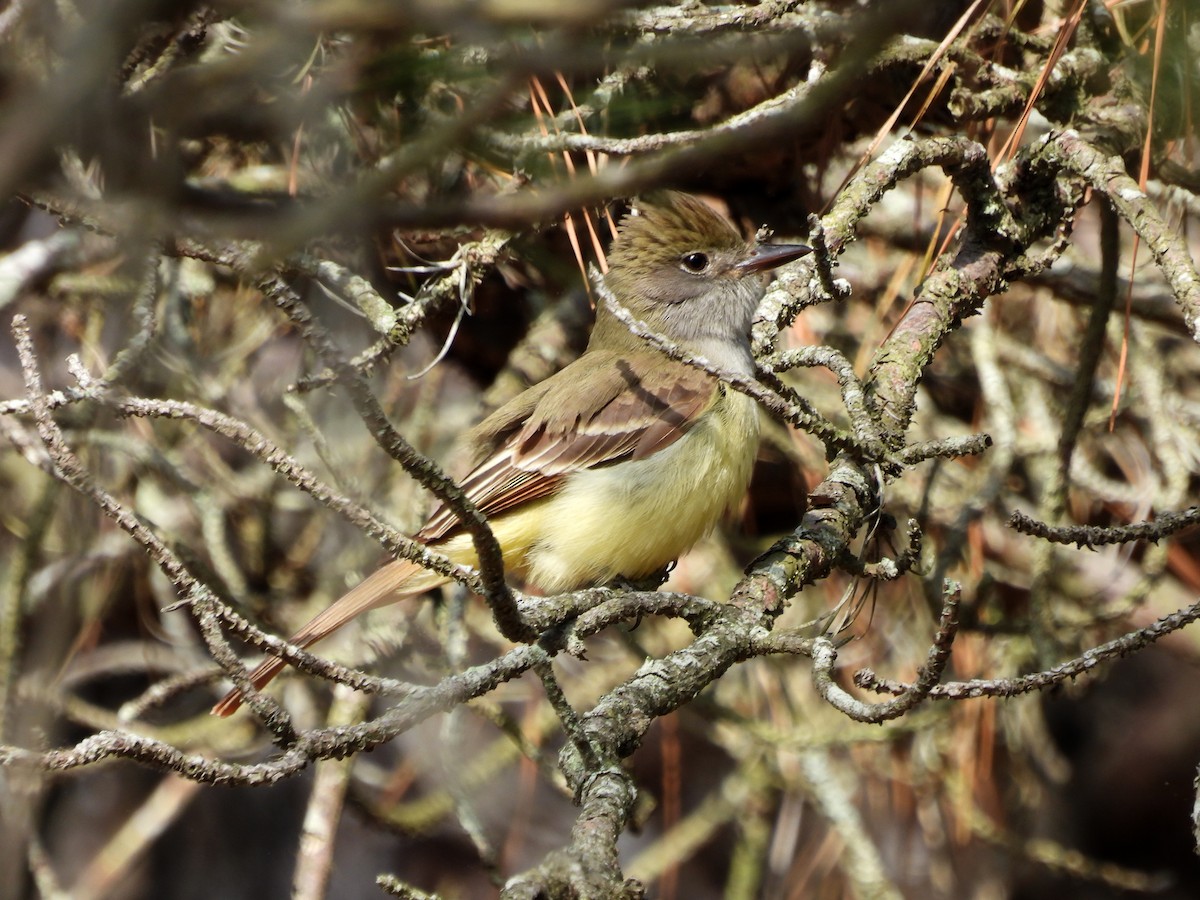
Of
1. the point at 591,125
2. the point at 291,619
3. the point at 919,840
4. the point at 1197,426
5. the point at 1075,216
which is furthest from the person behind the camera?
the point at 919,840

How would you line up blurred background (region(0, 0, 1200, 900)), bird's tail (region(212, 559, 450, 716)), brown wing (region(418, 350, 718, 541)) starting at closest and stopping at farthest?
blurred background (region(0, 0, 1200, 900)) → bird's tail (region(212, 559, 450, 716)) → brown wing (region(418, 350, 718, 541))

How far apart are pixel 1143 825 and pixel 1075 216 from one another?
3.94m

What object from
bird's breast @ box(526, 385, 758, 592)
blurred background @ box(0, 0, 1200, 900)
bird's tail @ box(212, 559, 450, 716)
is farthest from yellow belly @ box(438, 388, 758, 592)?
blurred background @ box(0, 0, 1200, 900)

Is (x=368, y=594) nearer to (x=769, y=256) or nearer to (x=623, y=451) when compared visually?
(x=623, y=451)

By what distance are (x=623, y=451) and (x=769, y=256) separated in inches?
32.5

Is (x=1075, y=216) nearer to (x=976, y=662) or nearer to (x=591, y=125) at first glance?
(x=591, y=125)

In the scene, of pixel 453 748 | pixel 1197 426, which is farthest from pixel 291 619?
pixel 1197 426

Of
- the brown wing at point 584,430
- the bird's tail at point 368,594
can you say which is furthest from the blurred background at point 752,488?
the brown wing at point 584,430

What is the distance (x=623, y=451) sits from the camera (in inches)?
180

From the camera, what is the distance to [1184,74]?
324 centimetres

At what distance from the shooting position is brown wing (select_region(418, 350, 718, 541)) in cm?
454

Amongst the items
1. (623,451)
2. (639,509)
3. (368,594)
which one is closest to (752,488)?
(623,451)

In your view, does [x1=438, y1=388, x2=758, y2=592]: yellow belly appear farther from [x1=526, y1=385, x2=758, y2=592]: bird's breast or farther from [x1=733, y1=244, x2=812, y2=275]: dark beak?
[x1=733, y1=244, x2=812, y2=275]: dark beak

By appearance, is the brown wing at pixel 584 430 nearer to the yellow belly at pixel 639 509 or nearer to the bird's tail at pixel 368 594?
the yellow belly at pixel 639 509
